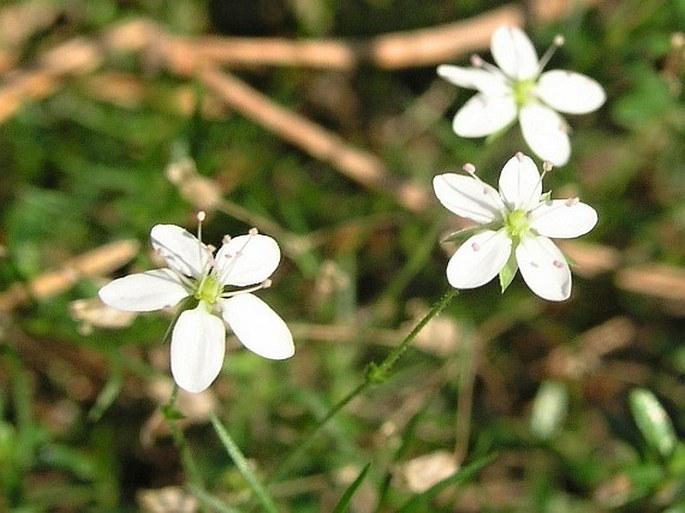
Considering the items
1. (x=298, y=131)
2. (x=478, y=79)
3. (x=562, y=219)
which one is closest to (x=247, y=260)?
(x=562, y=219)

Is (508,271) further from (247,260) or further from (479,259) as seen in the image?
(247,260)

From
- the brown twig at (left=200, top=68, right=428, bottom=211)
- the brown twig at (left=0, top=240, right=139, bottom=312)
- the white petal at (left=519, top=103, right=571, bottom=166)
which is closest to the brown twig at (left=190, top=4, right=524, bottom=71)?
the brown twig at (left=200, top=68, right=428, bottom=211)

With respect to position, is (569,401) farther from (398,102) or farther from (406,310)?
(398,102)

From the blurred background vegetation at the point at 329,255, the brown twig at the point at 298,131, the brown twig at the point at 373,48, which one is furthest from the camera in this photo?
the brown twig at the point at 373,48

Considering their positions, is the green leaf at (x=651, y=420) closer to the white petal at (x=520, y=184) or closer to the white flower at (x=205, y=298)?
the white petal at (x=520, y=184)

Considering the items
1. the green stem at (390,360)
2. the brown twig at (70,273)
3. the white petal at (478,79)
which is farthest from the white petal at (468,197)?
the brown twig at (70,273)

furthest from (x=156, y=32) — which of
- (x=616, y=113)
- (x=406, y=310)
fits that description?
(x=616, y=113)

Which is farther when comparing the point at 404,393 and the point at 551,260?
the point at 404,393

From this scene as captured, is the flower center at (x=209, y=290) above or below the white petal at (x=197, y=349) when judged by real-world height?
above
